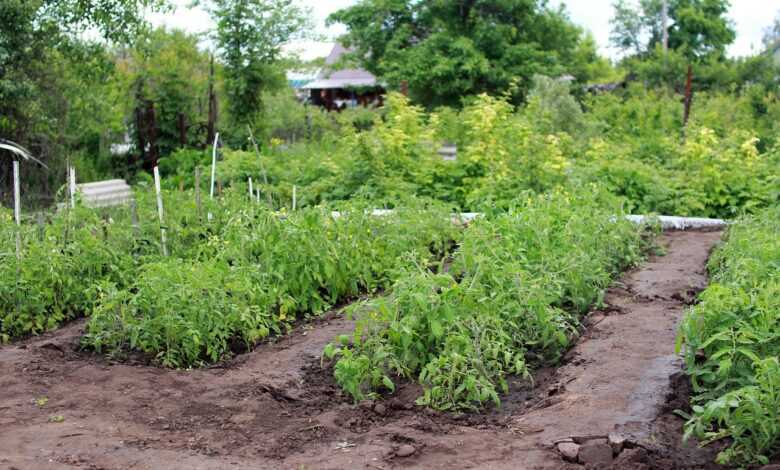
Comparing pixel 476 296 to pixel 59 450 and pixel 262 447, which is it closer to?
pixel 262 447

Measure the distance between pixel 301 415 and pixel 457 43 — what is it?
19706mm

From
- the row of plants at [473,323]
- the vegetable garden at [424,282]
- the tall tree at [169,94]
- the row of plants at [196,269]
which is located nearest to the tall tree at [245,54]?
the tall tree at [169,94]

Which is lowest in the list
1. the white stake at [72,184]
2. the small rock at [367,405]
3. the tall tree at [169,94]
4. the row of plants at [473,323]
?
the small rock at [367,405]

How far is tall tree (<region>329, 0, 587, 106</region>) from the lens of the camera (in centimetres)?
2380

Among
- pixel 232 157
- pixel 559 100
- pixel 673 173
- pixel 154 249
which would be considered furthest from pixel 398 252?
pixel 559 100

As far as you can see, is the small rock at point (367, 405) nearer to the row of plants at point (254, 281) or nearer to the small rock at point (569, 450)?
the row of plants at point (254, 281)

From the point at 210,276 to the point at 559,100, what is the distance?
38.6 feet

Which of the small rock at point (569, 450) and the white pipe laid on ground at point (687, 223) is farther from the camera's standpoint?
the white pipe laid on ground at point (687, 223)

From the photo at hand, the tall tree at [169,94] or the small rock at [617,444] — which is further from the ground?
the tall tree at [169,94]

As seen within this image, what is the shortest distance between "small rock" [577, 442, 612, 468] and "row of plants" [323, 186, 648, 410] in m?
0.81

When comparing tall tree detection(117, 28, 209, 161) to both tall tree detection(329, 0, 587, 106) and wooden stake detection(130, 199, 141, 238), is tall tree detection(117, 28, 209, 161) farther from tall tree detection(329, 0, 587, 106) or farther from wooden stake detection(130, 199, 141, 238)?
wooden stake detection(130, 199, 141, 238)

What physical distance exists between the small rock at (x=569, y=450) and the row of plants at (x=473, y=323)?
0.73m

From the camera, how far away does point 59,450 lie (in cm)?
443

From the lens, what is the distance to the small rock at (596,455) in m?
4.12
